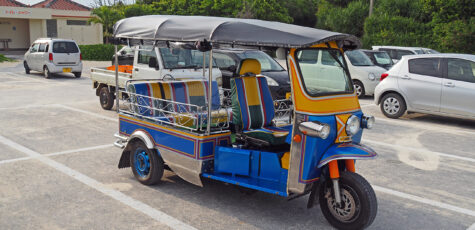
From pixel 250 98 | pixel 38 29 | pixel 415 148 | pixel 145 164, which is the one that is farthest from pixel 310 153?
pixel 38 29

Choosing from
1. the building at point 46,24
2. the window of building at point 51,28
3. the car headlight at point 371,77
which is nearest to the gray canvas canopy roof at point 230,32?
the car headlight at point 371,77

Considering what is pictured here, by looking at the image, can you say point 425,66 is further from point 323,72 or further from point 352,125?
point 352,125

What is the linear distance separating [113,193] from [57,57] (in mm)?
14685

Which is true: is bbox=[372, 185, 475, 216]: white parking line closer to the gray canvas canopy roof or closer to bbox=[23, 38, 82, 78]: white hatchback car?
the gray canvas canopy roof

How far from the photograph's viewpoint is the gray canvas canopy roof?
4484 millimetres

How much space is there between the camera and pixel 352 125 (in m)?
4.64

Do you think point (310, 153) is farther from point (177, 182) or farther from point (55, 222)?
point (55, 222)

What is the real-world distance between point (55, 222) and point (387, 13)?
3211 cm

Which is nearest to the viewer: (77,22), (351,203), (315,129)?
(315,129)

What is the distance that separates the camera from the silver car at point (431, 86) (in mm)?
9961

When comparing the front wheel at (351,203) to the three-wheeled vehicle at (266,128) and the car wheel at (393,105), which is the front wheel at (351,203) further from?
the car wheel at (393,105)

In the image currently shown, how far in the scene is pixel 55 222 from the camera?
4.71 m

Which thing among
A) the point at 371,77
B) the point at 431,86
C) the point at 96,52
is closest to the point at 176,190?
the point at 431,86

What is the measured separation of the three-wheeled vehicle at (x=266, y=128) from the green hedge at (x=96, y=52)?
2607 centimetres
